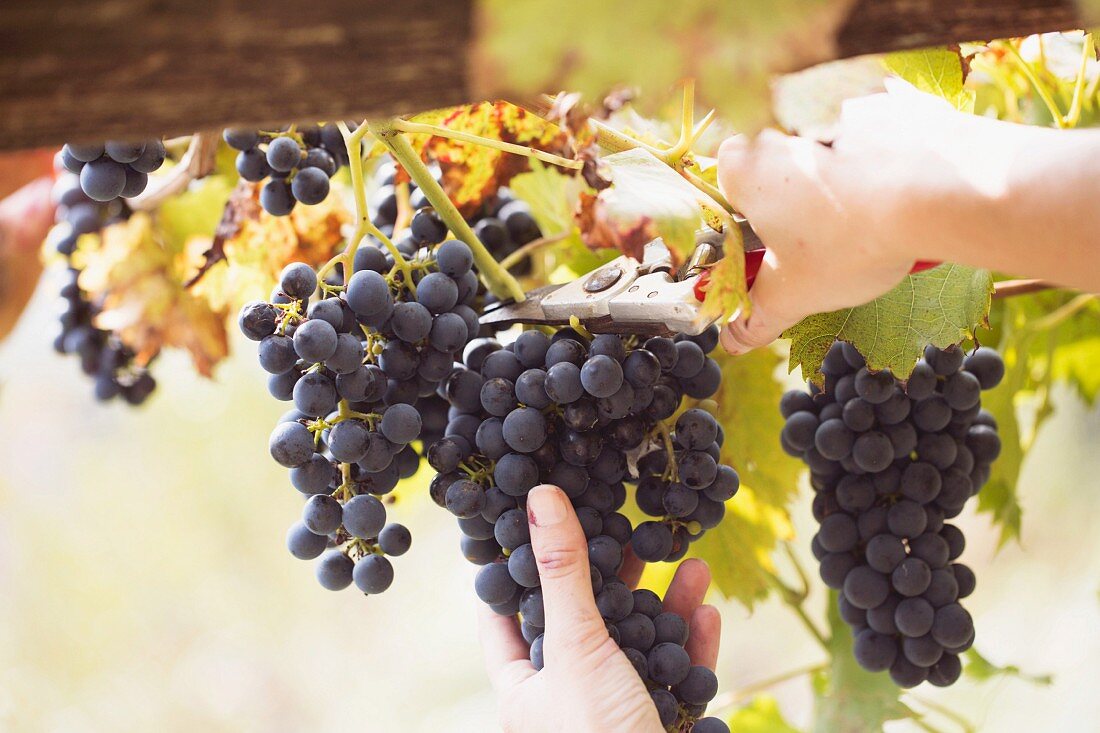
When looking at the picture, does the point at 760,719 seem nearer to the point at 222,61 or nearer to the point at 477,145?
the point at 477,145

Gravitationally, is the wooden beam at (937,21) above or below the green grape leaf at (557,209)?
below

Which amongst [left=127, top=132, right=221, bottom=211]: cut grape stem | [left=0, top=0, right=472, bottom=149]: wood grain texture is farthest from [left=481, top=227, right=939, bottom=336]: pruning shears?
[left=127, top=132, right=221, bottom=211]: cut grape stem

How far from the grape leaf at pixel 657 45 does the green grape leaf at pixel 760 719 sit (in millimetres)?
909

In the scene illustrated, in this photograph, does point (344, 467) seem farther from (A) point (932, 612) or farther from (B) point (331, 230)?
(A) point (932, 612)

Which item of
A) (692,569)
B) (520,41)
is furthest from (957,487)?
(520,41)

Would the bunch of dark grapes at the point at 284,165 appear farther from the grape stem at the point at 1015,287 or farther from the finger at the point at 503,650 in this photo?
the grape stem at the point at 1015,287

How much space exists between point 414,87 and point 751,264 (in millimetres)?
297

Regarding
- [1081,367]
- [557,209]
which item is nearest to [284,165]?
[557,209]

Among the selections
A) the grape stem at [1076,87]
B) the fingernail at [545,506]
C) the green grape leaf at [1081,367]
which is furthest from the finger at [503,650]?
the green grape leaf at [1081,367]

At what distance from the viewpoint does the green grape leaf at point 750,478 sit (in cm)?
82

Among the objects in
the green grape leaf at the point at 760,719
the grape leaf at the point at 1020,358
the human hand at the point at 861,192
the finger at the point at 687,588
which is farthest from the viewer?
the green grape leaf at the point at 760,719

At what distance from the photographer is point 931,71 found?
0.62 meters

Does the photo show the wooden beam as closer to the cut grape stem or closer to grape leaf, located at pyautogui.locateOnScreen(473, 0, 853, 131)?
grape leaf, located at pyautogui.locateOnScreen(473, 0, 853, 131)

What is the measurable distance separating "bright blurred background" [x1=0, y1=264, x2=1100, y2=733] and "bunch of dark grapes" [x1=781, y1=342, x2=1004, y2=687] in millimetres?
1103
